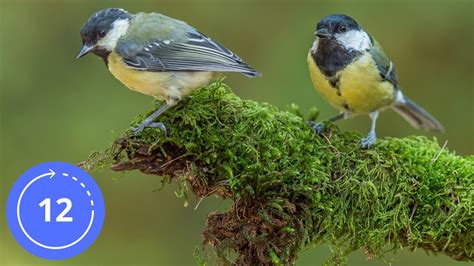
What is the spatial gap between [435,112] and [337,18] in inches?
96.5

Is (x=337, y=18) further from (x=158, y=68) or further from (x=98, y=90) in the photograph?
(x=98, y=90)

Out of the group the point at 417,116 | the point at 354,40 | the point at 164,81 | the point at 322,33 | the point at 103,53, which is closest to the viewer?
the point at 164,81

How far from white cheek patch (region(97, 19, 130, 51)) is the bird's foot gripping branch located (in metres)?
0.41

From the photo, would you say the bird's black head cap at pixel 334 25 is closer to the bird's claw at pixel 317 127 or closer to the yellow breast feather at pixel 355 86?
the yellow breast feather at pixel 355 86

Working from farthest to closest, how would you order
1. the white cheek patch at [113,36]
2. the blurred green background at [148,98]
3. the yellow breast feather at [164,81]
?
the blurred green background at [148,98], the white cheek patch at [113,36], the yellow breast feather at [164,81]

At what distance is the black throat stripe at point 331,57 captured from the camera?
3.02 m

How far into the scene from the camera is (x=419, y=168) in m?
2.60

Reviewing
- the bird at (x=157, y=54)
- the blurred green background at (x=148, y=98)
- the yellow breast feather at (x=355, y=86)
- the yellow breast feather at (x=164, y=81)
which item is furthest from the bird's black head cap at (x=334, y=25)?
the blurred green background at (x=148, y=98)

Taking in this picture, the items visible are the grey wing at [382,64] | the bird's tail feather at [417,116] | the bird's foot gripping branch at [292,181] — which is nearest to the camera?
the bird's foot gripping branch at [292,181]

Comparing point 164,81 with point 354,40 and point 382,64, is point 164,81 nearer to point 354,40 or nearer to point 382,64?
point 354,40

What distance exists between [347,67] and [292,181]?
2.64 ft

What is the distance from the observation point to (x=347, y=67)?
3.03 meters

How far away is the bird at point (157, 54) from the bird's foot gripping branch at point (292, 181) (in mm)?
90

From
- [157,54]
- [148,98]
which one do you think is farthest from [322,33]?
[148,98]
